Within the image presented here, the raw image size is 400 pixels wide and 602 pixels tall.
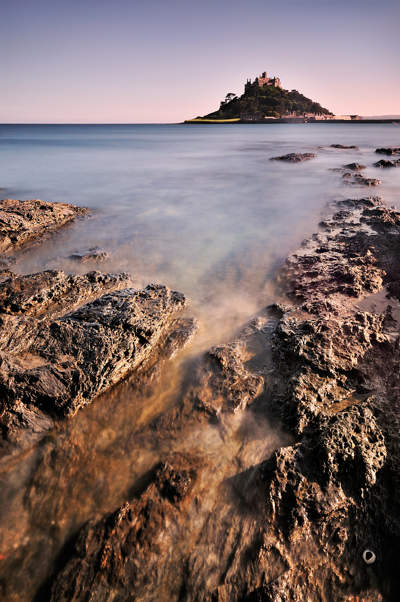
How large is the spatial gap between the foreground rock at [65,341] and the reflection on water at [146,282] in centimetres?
22

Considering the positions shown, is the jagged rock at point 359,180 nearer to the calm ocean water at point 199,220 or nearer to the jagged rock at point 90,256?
the calm ocean water at point 199,220

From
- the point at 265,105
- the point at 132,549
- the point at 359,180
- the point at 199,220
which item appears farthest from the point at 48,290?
the point at 265,105

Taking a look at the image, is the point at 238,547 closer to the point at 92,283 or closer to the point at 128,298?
the point at 128,298

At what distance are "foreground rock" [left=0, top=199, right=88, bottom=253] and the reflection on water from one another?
0.51 meters

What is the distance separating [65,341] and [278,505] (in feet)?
8.29

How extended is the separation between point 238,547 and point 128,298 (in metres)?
2.91

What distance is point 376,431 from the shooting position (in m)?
2.49

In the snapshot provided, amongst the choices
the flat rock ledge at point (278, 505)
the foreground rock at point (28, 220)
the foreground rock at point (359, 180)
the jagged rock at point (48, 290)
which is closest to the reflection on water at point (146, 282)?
the flat rock ledge at point (278, 505)

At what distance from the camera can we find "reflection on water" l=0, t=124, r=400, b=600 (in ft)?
7.53

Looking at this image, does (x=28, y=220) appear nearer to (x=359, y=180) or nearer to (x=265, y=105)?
(x=359, y=180)

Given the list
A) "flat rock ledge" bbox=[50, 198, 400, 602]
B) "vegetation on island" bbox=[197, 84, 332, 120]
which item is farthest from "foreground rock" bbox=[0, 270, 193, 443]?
"vegetation on island" bbox=[197, 84, 332, 120]

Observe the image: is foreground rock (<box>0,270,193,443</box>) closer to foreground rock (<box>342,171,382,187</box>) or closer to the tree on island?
foreground rock (<box>342,171,382,187</box>)

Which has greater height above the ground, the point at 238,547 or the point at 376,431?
the point at 376,431

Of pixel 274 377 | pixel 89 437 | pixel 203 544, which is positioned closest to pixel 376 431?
pixel 274 377
